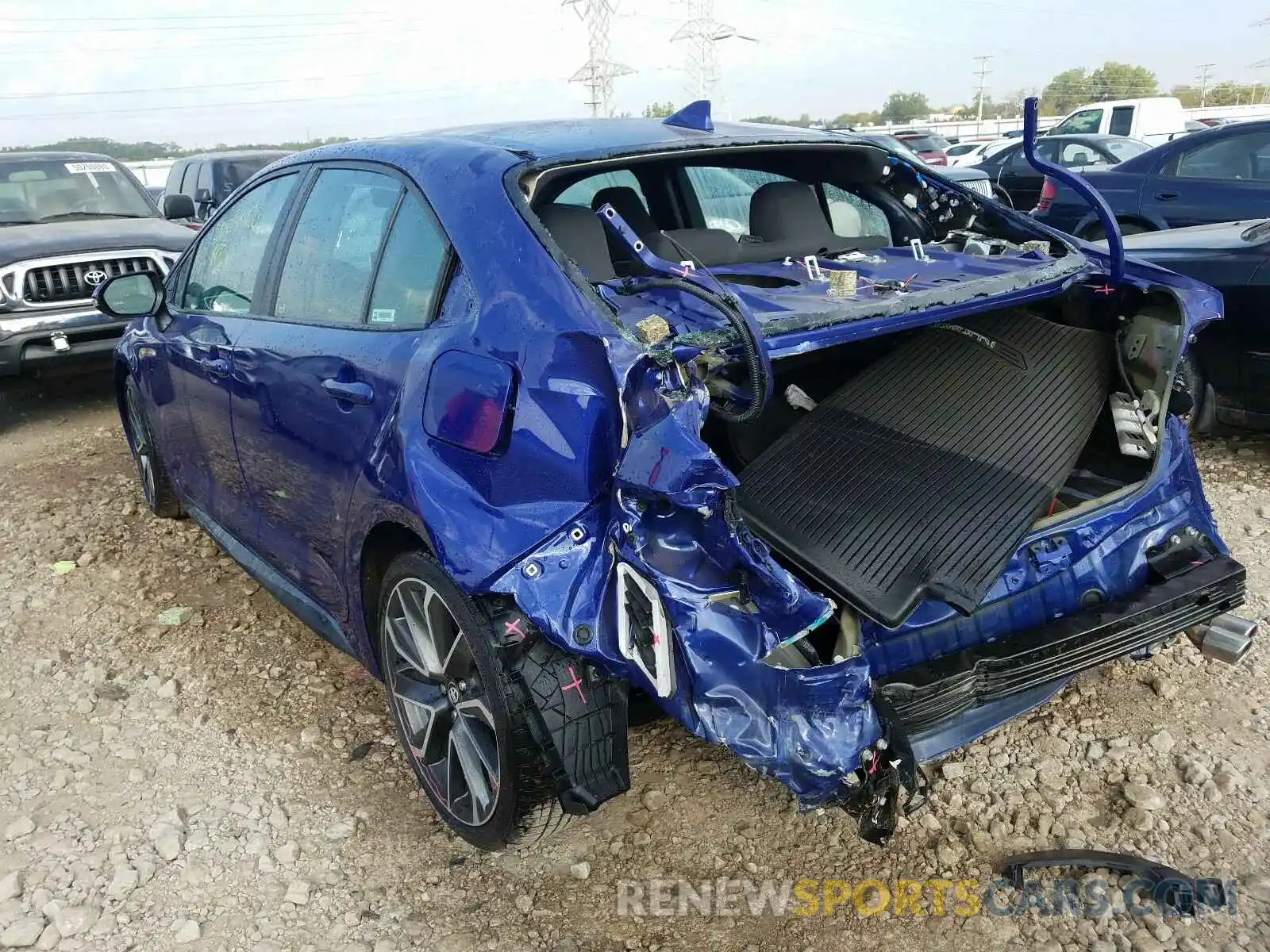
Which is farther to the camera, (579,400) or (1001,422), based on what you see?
(1001,422)

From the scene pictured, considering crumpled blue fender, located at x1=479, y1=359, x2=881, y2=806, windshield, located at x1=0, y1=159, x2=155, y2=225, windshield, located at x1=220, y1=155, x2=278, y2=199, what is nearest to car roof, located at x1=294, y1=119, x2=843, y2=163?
crumpled blue fender, located at x1=479, y1=359, x2=881, y2=806

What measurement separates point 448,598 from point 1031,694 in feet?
4.72

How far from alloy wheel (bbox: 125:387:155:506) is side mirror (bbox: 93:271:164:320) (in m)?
0.66

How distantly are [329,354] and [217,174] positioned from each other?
34.9 feet

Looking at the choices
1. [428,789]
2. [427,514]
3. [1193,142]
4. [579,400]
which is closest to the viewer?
[579,400]

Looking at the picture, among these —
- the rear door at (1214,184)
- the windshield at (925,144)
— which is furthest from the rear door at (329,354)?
the windshield at (925,144)

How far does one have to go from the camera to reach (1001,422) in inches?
112

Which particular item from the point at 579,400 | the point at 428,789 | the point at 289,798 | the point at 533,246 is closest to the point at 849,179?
the point at 533,246

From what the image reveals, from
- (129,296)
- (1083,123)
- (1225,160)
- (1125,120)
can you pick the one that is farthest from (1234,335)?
(1125,120)

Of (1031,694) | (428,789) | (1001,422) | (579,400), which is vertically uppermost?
(579,400)

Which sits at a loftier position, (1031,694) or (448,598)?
(448,598)

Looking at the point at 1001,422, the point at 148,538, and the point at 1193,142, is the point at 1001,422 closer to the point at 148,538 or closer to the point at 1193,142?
the point at 148,538

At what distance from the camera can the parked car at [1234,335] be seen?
4512mm

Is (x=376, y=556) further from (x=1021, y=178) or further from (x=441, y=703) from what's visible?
(x=1021, y=178)
